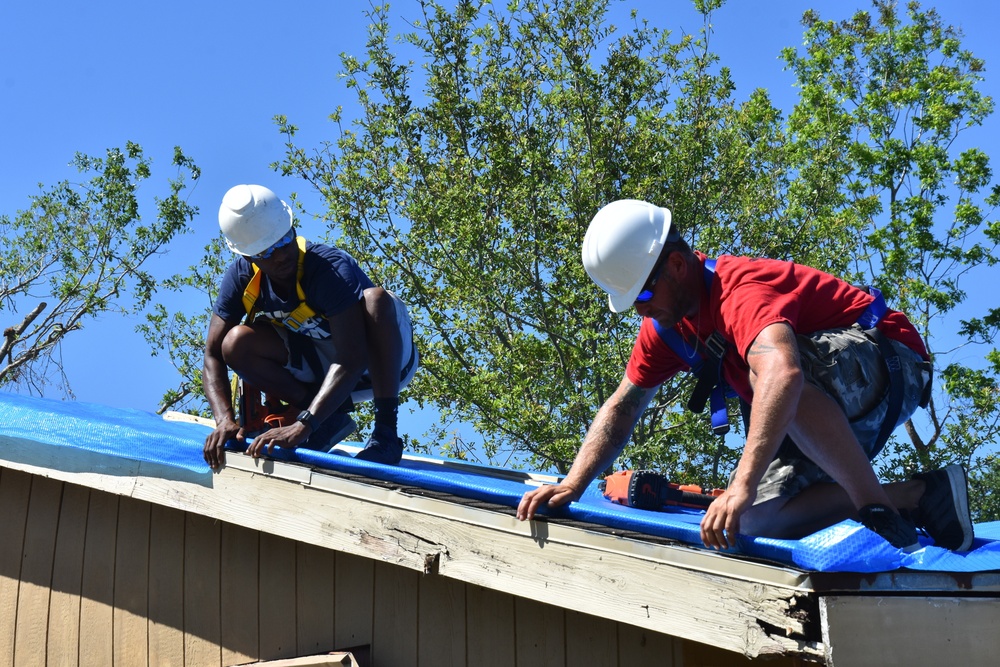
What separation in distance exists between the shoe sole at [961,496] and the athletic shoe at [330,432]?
2649 millimetres

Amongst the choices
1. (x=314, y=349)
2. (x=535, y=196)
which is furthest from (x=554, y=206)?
(x=314, y=349)

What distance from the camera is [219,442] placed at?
12.3 feet

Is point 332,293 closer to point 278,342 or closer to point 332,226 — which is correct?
point 278,342

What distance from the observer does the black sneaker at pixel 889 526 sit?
9.34ft

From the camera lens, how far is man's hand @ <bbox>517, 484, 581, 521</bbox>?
117 inches

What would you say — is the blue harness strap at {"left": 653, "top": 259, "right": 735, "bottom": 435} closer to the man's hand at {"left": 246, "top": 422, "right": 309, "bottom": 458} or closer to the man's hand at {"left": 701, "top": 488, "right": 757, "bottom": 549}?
the man's hand at {"left": 701, "top": 488, "right": 757, "bottom": 549}

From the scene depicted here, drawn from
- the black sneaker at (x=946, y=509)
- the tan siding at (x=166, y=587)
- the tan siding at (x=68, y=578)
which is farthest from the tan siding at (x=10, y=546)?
the black sneaker at (x=946, y=509)

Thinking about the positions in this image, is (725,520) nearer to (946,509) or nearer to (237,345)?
(946,509)

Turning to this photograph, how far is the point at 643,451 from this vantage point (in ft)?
37.5

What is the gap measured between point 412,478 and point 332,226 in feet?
33.9

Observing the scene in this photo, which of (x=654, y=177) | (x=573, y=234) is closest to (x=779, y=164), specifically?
(x=654, y=177)

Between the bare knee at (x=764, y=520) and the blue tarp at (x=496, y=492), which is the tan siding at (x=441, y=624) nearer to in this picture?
the blue tarp at (x=496, y=492)

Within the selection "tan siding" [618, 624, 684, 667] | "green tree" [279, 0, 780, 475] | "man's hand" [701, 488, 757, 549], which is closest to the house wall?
"tan siding" [618, 624, 684, 667]

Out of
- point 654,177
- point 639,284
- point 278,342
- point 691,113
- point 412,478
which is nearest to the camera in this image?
point 639,284
